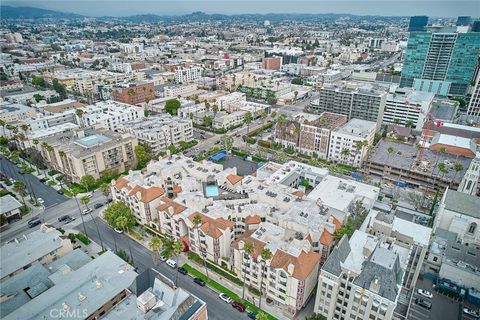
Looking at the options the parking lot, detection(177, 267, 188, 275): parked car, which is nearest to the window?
the parking lot

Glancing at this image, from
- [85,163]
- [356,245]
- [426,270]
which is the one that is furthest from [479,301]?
[85,163]

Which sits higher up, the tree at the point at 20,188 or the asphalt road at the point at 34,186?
the tree at the point at 20,188

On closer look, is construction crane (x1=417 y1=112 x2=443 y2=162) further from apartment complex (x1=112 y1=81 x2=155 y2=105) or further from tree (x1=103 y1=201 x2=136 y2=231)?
apartment complex (x1=112 y1=81 x2=155 y2=105)

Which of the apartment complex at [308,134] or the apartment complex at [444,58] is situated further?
the apartment complex at [444,58]

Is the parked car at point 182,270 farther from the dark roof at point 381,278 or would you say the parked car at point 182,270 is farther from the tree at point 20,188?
the tree at point 20,188

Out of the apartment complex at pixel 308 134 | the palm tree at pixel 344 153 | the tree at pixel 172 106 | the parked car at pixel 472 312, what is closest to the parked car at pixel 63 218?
the apartment complex at pixel 308 134

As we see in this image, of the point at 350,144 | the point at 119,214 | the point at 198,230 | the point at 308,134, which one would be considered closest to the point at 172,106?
the point at 308,134

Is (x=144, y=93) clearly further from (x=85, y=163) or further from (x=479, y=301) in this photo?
(x=479, y=301)
